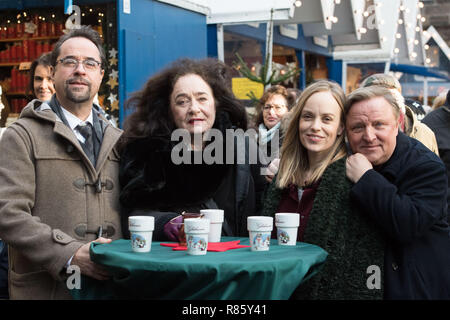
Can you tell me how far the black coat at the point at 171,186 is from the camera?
3.18 meters

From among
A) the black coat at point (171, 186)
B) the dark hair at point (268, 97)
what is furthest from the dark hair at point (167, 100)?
the dark hair at point (268, 97)

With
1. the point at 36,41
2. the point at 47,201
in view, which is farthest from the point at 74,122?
the point at 36,41

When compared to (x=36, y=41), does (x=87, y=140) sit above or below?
below

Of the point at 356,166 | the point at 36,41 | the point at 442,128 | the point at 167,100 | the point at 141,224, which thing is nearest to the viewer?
the point at 141,224

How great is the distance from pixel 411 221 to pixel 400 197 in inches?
5.3

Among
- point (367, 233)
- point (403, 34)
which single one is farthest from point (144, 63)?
point (403, 34)

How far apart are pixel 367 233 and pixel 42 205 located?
1.64 metres

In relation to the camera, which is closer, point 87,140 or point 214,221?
point 214,221

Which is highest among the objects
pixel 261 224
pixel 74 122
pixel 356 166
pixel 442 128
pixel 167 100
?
pixel 167 100

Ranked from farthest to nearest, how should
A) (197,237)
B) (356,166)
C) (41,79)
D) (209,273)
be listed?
(41,79) < (356,166) < (197,237) < (209,273)

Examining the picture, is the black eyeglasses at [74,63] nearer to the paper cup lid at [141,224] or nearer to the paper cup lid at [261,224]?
the paper cup lid at [141,224]

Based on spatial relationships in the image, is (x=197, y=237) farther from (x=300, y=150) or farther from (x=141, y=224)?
(x=300, y=150)

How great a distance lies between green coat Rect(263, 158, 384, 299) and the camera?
2734 millimetres

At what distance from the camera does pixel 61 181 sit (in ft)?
9.91
